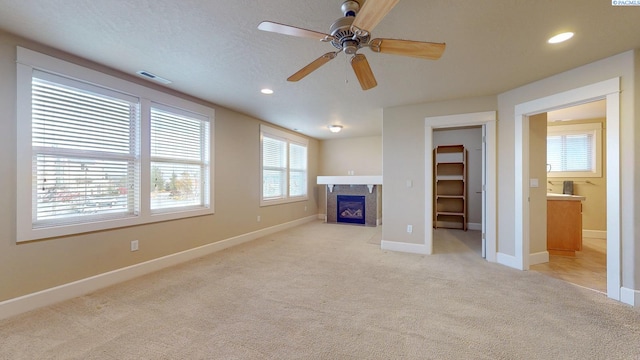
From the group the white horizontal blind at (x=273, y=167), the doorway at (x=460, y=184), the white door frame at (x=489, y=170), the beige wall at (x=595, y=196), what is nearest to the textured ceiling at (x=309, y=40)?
the white door frame at (x=489, y=170)

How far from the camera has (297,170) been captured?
679cm

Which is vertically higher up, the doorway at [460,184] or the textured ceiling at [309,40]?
the textured ceiling at [309,40]

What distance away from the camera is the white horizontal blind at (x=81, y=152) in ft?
7.98

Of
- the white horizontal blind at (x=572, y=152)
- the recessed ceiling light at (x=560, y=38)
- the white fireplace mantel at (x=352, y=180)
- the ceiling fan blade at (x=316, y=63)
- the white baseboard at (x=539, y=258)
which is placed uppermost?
the recessed ceiling light at (x=560, y=38)

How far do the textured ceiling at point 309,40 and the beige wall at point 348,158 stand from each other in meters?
3.54

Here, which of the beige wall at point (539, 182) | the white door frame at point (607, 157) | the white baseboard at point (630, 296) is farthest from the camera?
the beige wall at point (539, 182)

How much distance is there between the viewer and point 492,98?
371 cm

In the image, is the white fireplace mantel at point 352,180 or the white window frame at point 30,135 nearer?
the white window frame at point 30,135

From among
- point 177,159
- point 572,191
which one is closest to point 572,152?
point 572,191

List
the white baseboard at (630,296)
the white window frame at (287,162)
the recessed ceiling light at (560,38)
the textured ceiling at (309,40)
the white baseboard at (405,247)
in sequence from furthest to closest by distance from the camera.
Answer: the white window frame at (287,162) → the white baseboard at (405,247) → the white baseboard at (630,296) → the recessed ceiling light at (560,38) → the textured ceiling at (309,40)

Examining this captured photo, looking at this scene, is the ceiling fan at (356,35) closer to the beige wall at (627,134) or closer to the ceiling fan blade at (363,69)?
the ceiling fan blade at (363,69)

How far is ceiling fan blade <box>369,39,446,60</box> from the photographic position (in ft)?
5.54

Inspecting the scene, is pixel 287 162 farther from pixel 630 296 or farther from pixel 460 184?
pixel 630 296

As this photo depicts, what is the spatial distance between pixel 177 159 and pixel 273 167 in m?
2.36
